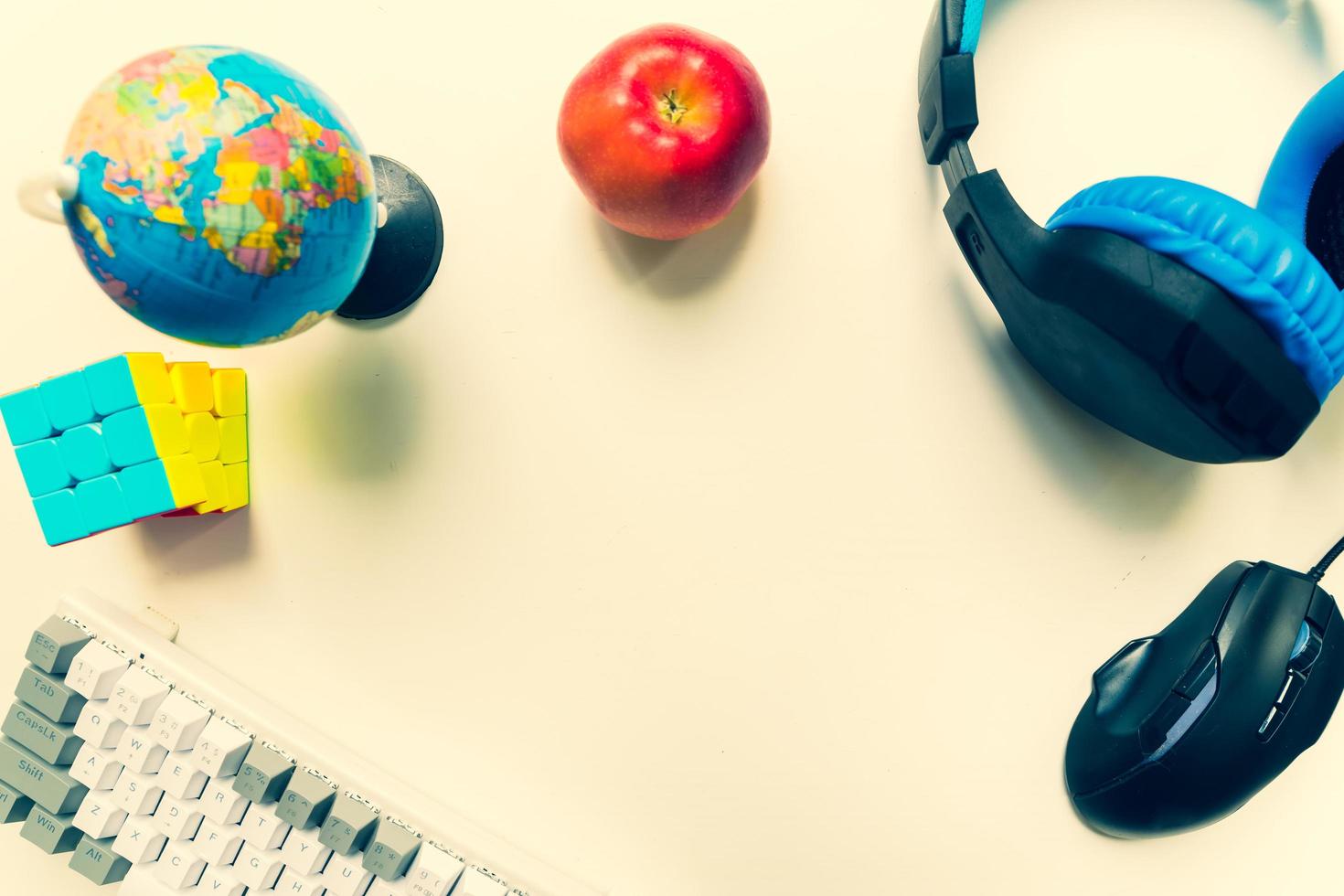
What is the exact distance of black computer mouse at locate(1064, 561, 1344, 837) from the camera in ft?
1.65

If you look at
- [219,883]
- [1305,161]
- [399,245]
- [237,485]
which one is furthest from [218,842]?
[1305,161]

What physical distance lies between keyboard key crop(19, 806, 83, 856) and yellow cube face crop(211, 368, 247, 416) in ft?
0.93

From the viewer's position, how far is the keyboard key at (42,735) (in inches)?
21.4

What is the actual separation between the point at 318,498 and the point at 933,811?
48 cm

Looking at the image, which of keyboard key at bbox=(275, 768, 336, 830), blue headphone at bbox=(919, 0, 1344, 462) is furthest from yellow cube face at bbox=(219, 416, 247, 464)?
blue headphone at bbox=(919, 0, 1344, 462)

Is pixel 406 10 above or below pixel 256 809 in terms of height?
above

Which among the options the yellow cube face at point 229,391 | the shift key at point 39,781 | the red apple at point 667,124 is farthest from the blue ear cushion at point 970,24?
the shift key at point 39,781

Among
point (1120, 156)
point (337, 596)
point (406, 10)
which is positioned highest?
point (1120, 156)

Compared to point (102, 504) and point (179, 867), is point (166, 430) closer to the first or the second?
point (102, 504)

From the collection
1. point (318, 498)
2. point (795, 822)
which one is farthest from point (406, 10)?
point (795, 822)

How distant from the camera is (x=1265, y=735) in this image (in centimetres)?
50

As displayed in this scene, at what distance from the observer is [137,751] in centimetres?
54

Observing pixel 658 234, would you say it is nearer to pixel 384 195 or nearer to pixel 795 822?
pixel 384 195

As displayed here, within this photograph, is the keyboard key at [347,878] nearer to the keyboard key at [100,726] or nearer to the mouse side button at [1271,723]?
the keyboard key at [100,726]
